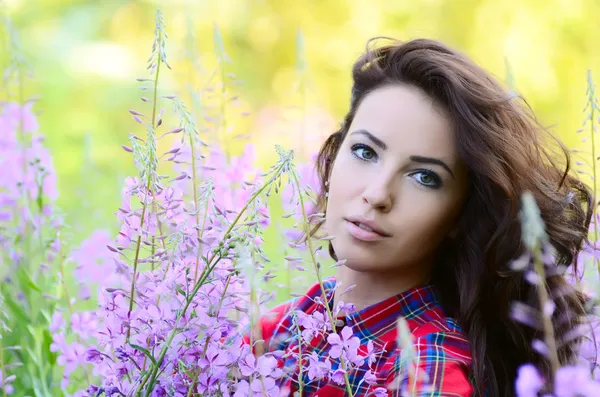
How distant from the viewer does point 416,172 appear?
6.23 feet

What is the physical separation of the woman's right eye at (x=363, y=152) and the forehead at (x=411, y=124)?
4cm

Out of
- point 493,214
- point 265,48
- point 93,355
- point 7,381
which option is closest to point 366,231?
point 493,214

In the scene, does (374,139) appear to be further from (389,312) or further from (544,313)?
(544,313)

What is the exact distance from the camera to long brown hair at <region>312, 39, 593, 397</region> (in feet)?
6.39

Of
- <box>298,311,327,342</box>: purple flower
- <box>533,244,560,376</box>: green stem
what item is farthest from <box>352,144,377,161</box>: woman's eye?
<box>533,244,560,376</box>: green stem

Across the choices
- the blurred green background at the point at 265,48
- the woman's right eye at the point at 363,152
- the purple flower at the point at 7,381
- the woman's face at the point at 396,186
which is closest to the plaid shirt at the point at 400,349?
the woman's face at the point at 396,186

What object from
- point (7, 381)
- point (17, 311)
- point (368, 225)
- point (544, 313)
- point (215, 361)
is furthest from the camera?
point (17, 311)

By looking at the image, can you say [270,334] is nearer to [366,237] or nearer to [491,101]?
[366,237]

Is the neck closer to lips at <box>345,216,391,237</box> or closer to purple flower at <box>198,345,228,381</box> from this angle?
lips at <box>345,216,391,237</box>

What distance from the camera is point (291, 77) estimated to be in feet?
25.1

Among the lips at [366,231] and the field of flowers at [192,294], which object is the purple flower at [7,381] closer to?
the field of flowers at [192,294]

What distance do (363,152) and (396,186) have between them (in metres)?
0.14

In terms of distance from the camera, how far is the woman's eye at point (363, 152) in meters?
1.95

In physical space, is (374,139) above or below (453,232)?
above
